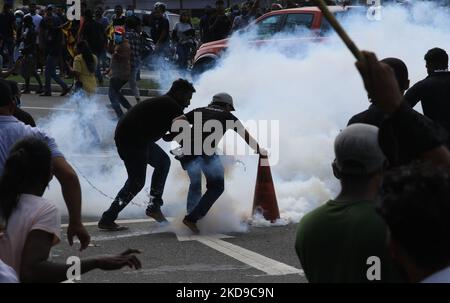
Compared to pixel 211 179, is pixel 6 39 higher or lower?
lower

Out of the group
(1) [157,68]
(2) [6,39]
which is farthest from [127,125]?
(2) [6,39]

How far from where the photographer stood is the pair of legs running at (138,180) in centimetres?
814

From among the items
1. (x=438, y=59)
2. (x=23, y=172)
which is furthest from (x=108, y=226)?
(x=23, y=172)

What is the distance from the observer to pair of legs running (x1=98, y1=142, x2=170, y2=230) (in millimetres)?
8141

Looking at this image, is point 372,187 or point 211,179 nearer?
point 372,187

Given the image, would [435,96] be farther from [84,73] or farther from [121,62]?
[121,62]

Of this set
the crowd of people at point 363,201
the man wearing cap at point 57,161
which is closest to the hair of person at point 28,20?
the crowd of people at point 363,201

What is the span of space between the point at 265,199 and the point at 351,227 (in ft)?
17.8

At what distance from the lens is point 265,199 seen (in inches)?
332

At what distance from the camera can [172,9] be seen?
163 feet

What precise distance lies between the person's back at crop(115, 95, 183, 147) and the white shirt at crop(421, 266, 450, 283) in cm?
576

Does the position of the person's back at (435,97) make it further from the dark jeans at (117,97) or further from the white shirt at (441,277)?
the dark jeans at (117,97)

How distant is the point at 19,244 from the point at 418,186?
1860mm
